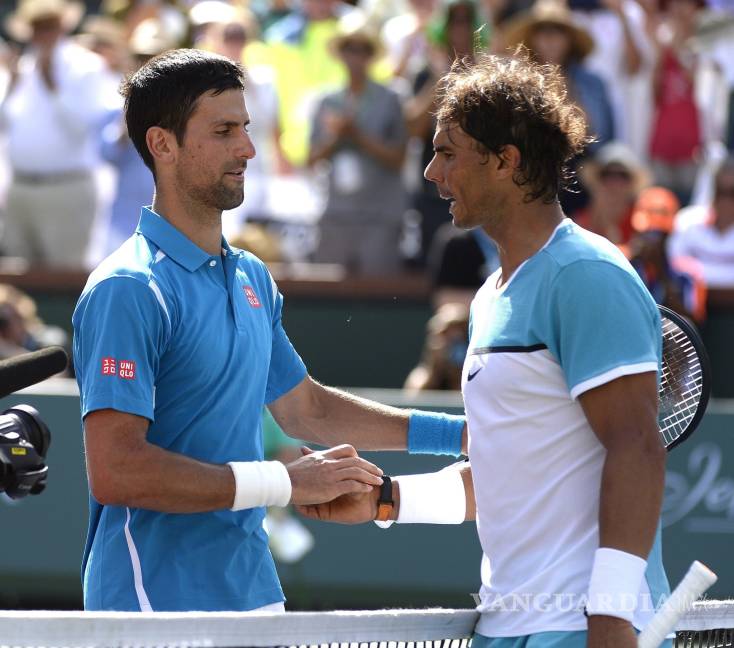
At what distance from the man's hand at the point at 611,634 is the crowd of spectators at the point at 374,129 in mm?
5348

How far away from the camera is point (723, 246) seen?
28.4ft

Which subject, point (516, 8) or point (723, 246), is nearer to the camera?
point (723, 246)

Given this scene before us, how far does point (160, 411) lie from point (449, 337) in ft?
15.1

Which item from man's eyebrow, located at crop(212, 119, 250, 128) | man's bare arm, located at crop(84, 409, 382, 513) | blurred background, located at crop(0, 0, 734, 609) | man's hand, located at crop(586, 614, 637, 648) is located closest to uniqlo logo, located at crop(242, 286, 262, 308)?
man's eyebrow, located at crop(212, 119, 250, 128)

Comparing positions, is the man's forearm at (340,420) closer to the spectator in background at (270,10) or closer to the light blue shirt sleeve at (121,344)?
the light blue shirt sleeve at (121,344)

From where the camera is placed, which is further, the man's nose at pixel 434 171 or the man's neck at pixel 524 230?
the man's nose at pixel 434 171

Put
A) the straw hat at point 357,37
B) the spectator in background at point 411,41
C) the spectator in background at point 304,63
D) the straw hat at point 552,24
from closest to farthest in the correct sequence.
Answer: the straw hat at point 552,24
the straw hat at point 357,37
the spectator in background at point 411,41
the spectator in background at point 304,63

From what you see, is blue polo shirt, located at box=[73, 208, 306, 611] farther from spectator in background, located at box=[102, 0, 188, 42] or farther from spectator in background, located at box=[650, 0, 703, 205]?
spectator in background, located at box=[102, 0, 188, 42]

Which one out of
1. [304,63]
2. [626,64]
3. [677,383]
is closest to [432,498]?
[677,383]

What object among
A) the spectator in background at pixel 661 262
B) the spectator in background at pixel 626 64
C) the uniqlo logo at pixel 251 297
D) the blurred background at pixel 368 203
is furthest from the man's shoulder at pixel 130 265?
the spectator in background at pixel 626 64

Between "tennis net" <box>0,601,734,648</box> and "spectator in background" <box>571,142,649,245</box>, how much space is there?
5.41 meters

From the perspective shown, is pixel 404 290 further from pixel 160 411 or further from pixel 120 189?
pixel 160 411

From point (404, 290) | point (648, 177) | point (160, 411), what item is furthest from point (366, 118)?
point (160, 411)

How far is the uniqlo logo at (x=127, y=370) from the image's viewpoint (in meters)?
3.10
